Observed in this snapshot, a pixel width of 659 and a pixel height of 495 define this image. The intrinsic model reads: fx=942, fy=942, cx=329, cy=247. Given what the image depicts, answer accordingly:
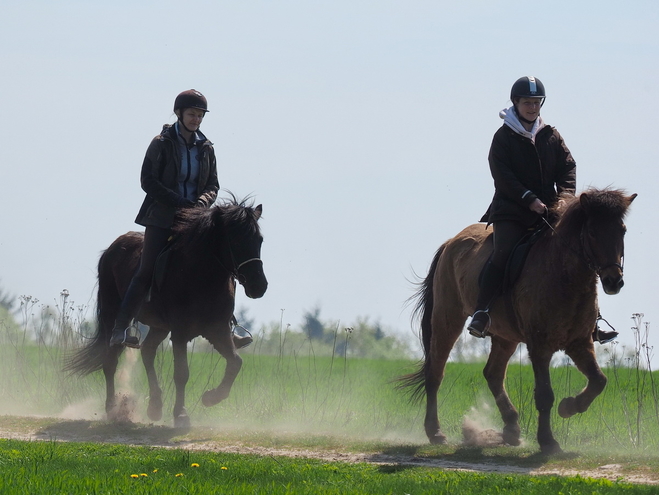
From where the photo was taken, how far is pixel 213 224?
10438 millimetres

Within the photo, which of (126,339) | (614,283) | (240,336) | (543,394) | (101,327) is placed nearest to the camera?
(614,283)

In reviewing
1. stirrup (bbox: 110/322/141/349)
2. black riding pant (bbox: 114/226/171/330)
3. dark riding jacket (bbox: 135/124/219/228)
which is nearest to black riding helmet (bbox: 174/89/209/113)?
dark riding jacket (bbox: 135/124/219/228)

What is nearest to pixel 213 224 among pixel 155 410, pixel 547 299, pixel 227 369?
pixel 227 369

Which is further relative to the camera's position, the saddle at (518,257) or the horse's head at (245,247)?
the horse's head at (245,247)

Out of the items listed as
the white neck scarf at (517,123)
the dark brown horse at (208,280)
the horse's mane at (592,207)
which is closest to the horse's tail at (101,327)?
the dark brown horse at (208,280)

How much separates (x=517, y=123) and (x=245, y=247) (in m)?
3.13

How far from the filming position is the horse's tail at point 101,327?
12.4 m

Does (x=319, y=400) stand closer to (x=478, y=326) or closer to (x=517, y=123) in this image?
(x=478, y=326)

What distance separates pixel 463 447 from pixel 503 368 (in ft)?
5.01

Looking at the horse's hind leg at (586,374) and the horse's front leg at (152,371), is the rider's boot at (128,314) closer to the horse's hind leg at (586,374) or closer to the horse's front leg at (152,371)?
the horse's front leg at (152,371)

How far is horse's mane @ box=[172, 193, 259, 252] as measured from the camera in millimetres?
10219

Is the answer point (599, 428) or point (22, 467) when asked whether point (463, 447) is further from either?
point (22, 467)

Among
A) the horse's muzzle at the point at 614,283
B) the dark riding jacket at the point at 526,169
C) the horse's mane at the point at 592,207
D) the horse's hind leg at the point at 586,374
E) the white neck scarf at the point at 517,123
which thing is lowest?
the horse's hind leg at the point at 586,374

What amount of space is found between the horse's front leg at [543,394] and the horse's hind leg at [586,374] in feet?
1.00
